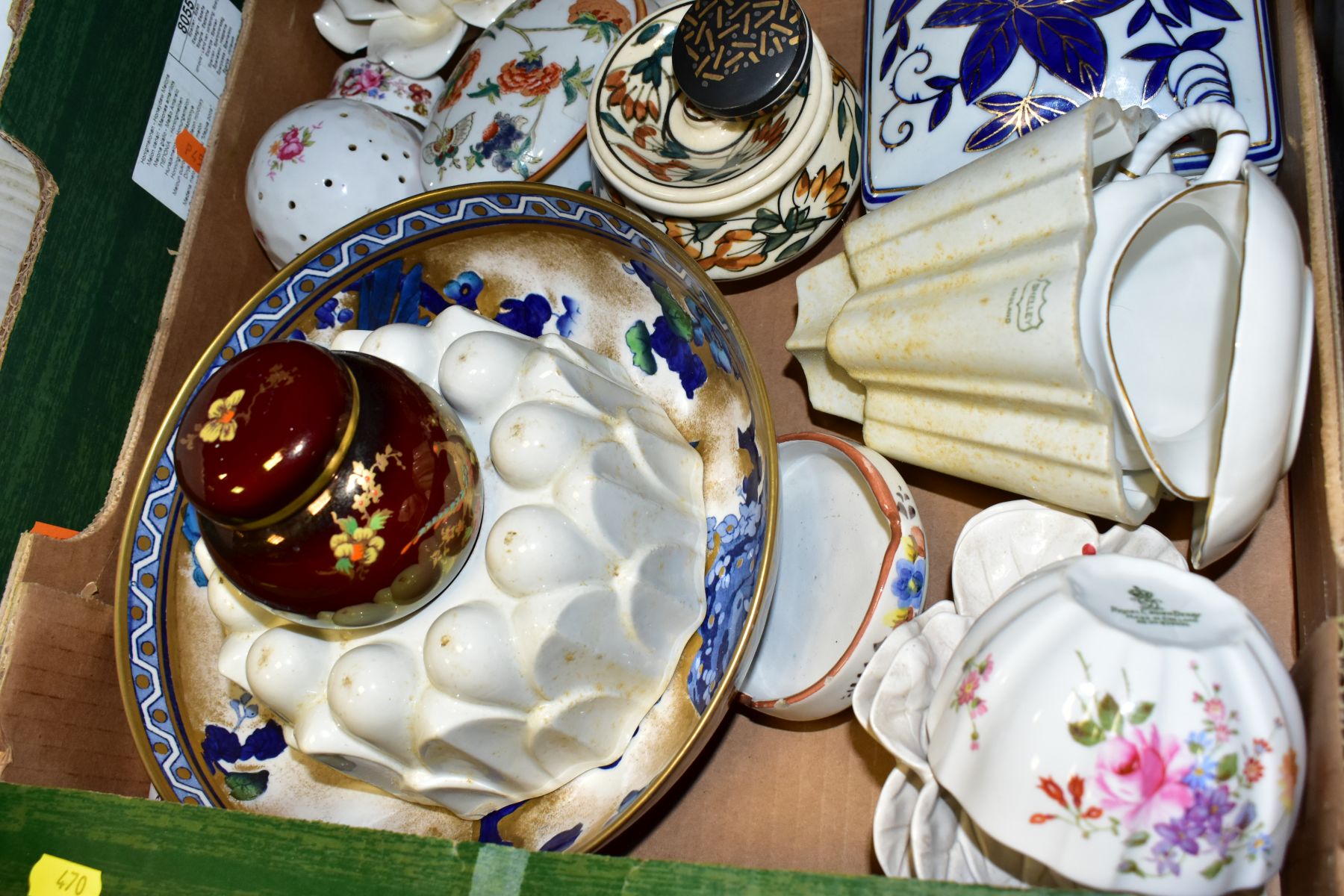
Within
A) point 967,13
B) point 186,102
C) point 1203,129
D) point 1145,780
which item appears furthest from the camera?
point 186,102

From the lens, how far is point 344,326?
887 millimetres

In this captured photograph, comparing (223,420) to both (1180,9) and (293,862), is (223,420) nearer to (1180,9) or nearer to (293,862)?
(293,862)

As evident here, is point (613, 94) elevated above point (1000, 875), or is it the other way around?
point (613, 94)

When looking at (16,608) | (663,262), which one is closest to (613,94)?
(663,262)

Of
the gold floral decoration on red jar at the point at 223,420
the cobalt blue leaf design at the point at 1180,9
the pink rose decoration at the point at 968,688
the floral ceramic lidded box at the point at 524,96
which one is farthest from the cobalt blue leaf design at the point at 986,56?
the gold floral decoration on red jar at the point at 223,420

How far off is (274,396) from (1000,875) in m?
0.49

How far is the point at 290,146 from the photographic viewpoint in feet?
3.26

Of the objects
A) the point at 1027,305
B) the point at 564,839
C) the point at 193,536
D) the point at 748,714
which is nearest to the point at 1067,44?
the point at 1027,305

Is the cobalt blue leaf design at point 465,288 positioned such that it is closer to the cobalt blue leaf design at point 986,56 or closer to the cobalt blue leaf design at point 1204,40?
the cobalt blue leaf design at point 986,56

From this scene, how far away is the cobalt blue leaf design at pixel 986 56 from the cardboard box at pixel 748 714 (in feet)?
0.60

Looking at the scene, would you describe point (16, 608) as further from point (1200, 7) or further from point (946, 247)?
point (1200, 7)

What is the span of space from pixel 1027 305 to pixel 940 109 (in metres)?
0.25

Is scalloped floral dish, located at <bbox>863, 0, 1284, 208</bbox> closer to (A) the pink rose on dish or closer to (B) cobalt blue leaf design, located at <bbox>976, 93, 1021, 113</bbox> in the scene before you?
(B) cobalt blue leaf design, located at <bbox>976, 93, 1021, 113</bbox>

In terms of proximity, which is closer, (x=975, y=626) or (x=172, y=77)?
(x=975, y=626)
